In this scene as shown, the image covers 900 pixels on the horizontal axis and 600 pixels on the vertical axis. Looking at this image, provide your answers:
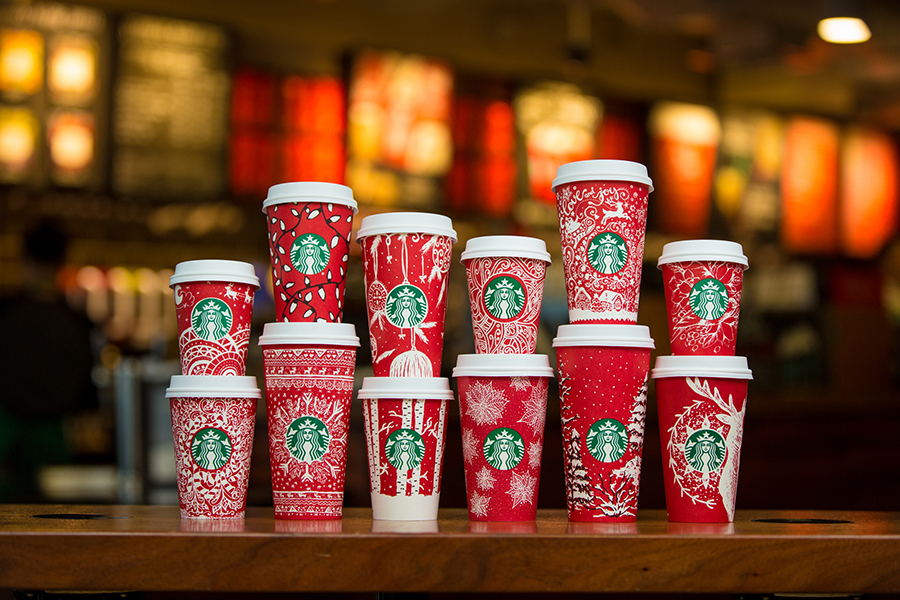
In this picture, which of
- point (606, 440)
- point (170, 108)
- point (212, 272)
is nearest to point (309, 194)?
point (212, 272)

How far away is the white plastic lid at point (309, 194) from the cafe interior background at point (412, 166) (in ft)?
6.21

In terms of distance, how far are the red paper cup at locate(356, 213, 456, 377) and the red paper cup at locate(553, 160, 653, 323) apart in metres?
0.22

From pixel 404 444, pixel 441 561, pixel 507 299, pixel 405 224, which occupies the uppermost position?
pixel 405 224

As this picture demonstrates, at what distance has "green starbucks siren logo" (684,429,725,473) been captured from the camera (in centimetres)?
155

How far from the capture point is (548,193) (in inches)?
248

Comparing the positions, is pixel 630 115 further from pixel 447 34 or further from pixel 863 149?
pixel 863 149

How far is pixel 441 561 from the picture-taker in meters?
1.26

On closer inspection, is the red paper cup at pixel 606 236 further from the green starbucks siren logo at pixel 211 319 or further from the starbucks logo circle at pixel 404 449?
the green starbucks siren logo at pixel 211 319

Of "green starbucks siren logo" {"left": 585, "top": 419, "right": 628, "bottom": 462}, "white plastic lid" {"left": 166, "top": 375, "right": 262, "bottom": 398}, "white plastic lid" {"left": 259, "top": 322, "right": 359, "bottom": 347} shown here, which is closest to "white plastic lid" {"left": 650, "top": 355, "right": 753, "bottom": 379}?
"green starbucks siren logo" {"left": 585, "top": 419, "right": 628, "bottom": 462}

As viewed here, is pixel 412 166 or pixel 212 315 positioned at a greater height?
pixel 412 166

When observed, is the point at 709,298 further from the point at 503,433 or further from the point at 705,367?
the point at 503,433

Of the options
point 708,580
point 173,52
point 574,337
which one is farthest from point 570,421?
point 173,52

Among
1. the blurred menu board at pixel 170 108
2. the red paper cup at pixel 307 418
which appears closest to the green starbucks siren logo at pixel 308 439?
the red paper cup at pixel 307 418

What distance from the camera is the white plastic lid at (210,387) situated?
1.54 meters
